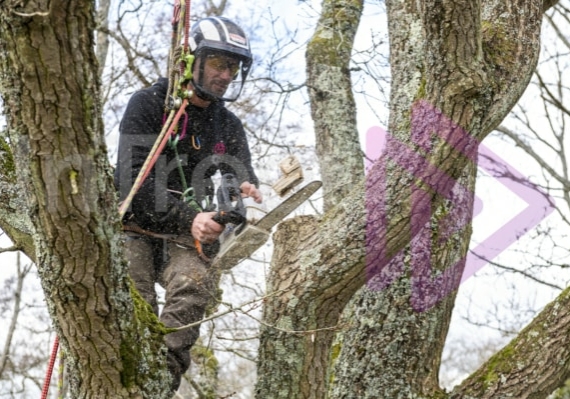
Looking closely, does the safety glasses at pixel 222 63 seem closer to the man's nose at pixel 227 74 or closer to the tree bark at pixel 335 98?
the man's nose at pixel 227 74

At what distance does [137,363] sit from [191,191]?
1487mm

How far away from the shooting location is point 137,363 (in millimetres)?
2746

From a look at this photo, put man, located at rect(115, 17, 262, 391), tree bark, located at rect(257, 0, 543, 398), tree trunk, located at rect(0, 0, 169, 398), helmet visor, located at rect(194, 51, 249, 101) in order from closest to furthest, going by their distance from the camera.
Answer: tree trunk, located at rect(0, 0, 169, 398) < tree bark, located at rect(257, 0, 543, 398) < man, located at rect(115, 17, 262, 391) < helmet visor, located at rect(194, 51, 249, 101)

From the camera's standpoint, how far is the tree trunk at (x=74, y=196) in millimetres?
2043

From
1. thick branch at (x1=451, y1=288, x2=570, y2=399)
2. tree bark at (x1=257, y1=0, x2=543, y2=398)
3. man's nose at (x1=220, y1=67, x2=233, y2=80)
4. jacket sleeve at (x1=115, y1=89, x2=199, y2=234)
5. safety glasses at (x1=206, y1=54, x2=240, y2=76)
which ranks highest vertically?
safety glasses at (x1=206, y1=54, x2=240, y2=76)

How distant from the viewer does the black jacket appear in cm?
380

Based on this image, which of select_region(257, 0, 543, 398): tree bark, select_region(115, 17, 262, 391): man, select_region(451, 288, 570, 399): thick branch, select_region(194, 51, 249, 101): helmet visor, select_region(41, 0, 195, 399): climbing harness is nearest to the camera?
select_region(257, 0, 543, 398): tree bark

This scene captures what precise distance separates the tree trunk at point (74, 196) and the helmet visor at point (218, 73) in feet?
5.59

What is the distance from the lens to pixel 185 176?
4152mm

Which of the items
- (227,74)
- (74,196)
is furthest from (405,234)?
(227,74)

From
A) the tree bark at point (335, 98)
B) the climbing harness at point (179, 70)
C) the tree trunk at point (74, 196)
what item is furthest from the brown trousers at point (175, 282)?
the tree bark at point (335, 98)

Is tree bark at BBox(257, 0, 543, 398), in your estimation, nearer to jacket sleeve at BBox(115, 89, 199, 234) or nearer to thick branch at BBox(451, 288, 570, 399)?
thick branch at BBox(451, 288, 570, 399)

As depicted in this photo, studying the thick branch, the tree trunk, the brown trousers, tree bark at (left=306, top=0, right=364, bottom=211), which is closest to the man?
the brown trousers

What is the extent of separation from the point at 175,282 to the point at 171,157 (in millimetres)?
669
